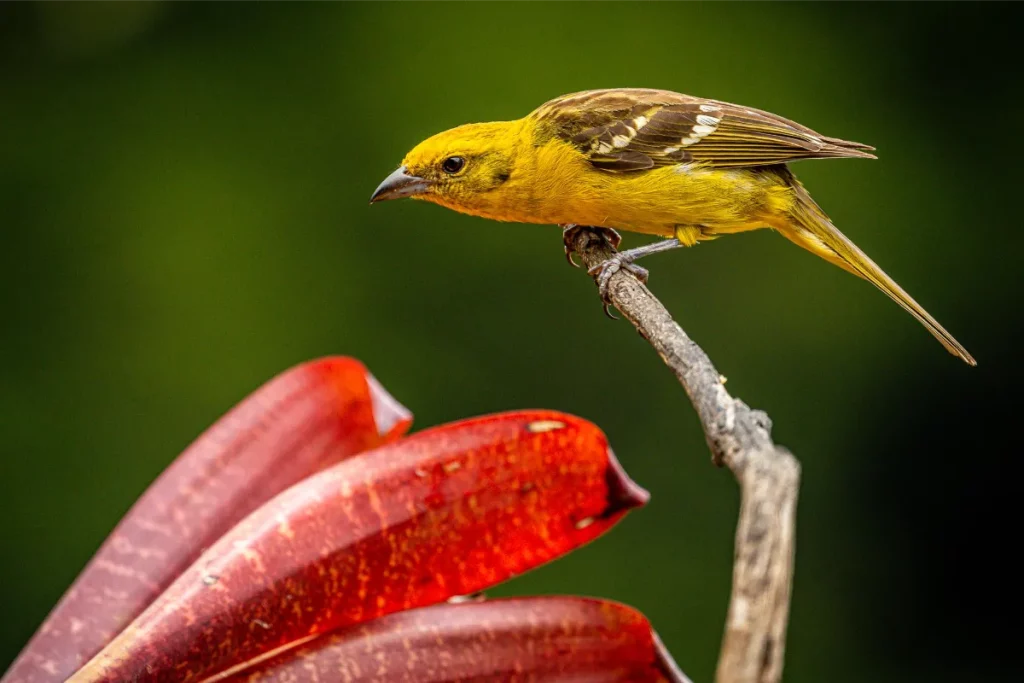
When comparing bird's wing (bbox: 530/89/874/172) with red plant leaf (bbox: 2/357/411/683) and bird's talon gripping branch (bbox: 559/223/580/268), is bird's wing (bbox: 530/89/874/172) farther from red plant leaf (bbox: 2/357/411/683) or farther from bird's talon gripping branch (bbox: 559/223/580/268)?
red plant leaf (bbox: 2/357/411/683)

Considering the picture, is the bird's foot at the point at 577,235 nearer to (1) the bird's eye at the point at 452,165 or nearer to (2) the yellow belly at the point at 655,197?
(2) the yellow belly at the point at 655,197

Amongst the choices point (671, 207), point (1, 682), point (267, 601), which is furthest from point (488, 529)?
point (671, 207)

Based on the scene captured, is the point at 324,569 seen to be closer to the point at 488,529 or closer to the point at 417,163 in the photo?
the point at 488,529

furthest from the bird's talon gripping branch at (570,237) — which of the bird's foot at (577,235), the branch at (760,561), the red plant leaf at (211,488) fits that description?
the branch at (760,561)

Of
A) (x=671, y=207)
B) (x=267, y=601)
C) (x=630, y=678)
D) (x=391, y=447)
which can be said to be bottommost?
(x=630, y=678)

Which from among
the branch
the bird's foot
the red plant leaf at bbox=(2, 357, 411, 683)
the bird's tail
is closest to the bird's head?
the bird's foot
